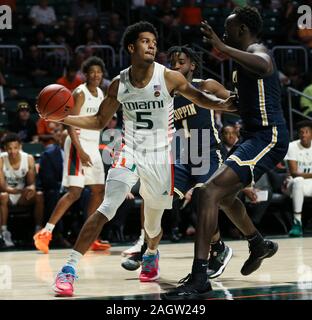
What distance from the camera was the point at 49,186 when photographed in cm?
1012

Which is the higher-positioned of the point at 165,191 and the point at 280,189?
the point at 165,191

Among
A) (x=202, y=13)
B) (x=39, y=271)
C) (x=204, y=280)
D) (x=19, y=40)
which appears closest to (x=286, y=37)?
(x=202, y=13)

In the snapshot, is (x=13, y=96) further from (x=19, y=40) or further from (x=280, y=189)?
(x=280, y=189)

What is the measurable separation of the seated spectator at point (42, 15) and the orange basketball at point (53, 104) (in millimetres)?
8120

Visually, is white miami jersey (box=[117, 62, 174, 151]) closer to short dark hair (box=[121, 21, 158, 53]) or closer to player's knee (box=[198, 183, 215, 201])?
short dark hair (box=[121, 21, 158, 53])

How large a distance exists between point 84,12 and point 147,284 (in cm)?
909

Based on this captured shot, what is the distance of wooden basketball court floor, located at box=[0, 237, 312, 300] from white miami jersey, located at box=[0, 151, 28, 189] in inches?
46.1

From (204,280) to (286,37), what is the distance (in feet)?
34.3

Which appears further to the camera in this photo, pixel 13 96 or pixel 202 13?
pixel 202 13

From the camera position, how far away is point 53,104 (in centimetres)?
584

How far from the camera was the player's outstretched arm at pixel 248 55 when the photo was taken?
17.3 feet

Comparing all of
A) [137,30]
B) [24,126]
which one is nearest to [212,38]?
[137,30]

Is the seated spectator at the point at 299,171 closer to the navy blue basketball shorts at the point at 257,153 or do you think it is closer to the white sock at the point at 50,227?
the white sock at the point at 50,227
